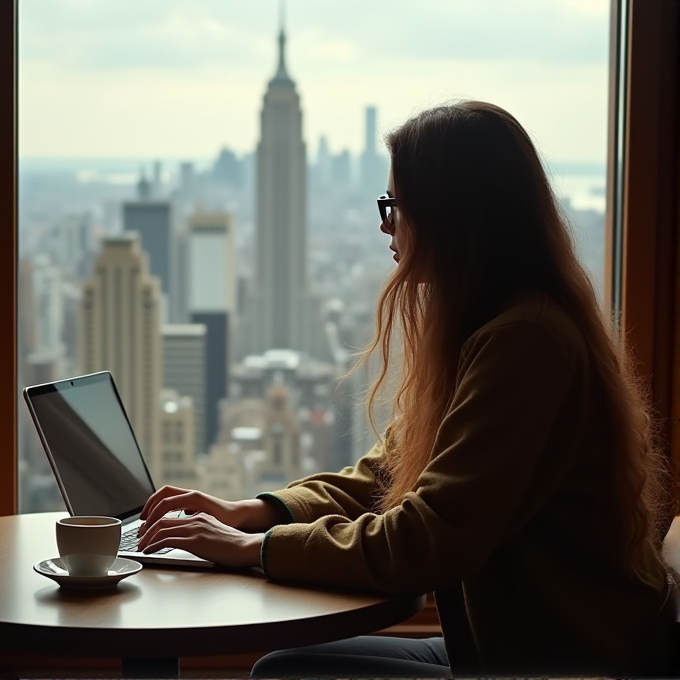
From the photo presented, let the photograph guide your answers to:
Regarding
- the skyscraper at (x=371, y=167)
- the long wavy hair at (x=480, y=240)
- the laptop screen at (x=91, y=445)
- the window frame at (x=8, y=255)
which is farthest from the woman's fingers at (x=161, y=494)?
the skyscraper at (x=371, y=167)

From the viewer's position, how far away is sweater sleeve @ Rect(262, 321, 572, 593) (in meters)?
1.18

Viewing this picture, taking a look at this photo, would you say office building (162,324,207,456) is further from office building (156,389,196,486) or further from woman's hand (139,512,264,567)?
woman's hand (139,512,264,567)

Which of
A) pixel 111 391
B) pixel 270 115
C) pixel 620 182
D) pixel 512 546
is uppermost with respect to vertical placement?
pixel 270 115

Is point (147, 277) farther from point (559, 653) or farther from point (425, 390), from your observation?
point (559, 653)

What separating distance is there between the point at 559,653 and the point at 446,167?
672 millimetres

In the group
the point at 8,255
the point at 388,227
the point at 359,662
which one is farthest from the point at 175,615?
the point at 8,255

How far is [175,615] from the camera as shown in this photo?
44.4 inches

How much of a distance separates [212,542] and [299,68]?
5.86ft

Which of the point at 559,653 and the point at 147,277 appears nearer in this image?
the point at 559,653

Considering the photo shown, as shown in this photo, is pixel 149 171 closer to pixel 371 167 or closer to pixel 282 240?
pixel 282 240

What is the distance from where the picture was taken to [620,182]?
2.54 m

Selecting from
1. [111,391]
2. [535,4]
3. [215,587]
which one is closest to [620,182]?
[535,4]

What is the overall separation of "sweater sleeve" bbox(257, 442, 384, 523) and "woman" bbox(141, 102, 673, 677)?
0.14 metres

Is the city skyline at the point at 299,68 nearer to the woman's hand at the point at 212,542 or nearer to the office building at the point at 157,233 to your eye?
the office building at the point at 157,233
